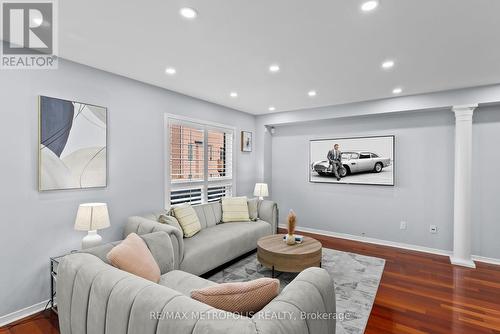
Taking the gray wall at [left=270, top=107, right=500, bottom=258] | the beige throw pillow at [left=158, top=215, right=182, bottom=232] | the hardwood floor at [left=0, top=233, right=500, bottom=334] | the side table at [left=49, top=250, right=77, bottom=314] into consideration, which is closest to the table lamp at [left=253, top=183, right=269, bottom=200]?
the gray wall at [left=270, top=107, right=500, bottom=258]

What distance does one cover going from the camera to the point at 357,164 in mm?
4844

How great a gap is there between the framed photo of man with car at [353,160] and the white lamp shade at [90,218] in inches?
158

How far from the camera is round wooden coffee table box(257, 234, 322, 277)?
2.90m

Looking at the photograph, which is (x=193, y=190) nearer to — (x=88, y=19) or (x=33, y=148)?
(x=33, y=148)

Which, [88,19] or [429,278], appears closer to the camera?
[88,19]

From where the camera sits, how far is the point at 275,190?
5.88 meters

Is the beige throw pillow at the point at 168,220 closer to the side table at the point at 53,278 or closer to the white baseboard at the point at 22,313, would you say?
the side table at the point at 53,278

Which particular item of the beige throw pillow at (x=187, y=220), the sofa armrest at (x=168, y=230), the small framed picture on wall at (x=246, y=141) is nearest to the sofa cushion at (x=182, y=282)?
the sofa armrest at (x=168, y=230)

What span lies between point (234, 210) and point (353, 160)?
2529 mm

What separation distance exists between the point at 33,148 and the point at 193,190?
7.32 feet

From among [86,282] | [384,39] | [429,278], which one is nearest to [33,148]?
Answer: [86,282]

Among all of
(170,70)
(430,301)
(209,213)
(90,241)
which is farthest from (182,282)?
(430,301)

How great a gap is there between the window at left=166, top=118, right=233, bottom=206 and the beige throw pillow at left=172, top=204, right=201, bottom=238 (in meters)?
0.50

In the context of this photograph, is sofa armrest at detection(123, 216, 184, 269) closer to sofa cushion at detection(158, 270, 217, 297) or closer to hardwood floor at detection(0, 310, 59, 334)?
sofa cushion at detection(158, 270, 217, 297)
